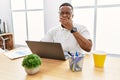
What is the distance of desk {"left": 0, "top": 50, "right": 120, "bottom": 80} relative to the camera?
95 cm

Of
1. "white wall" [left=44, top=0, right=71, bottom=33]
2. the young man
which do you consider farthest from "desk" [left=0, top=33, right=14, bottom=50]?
the young man

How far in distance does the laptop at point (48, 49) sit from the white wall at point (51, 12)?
1.73 metres

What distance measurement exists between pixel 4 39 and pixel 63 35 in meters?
2.31

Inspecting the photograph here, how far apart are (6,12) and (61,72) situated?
127 inches

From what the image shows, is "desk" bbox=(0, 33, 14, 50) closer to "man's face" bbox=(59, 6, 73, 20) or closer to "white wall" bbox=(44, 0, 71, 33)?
"white wall" bbox=(44, 0, 71, 33)

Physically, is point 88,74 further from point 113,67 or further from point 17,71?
point 17,71

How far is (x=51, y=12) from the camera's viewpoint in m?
3.03

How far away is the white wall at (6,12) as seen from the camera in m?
3.75

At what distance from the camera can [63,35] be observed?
1810 mm

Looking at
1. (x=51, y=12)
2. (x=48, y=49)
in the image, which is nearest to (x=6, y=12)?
(x=51, y=12)

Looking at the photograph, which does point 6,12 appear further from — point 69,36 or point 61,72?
point 61,72

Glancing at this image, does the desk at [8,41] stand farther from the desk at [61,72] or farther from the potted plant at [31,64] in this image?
the potted plant at [31,64]

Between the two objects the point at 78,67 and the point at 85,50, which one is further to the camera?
the point at 85,50

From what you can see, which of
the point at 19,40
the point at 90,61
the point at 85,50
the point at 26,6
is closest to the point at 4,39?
the point at 19,40
